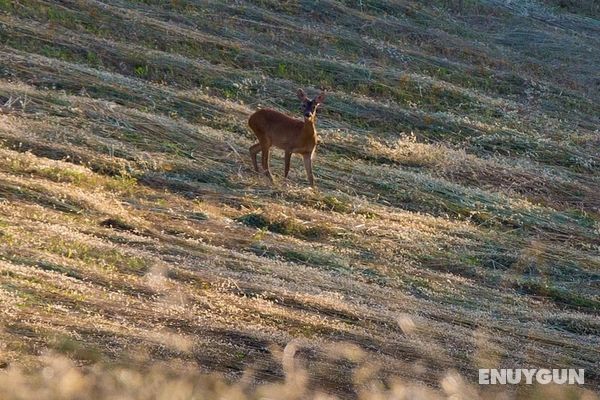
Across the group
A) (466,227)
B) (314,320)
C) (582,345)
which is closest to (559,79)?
(466,227)

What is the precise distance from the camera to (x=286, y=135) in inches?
723

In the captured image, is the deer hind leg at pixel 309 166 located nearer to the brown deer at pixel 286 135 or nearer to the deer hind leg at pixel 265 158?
the brown deer at pixel 286 135

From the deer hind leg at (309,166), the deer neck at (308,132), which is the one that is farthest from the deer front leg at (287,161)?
the deer neck at (308,132)

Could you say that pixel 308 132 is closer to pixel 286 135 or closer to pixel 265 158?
pixel 286 135

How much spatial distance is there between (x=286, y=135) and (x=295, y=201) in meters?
1.51

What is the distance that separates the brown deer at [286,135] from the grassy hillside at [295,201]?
1.49ft

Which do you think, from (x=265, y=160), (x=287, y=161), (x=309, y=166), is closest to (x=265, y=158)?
(x=265, y=160)

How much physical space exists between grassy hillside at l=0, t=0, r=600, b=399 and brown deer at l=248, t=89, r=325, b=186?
1.49 feet

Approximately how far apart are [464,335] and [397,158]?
30.7ft

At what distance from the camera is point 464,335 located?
12281 millimetres

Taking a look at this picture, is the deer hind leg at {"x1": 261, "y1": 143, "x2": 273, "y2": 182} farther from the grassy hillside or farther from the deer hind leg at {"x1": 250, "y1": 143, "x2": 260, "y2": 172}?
the grassy hillside

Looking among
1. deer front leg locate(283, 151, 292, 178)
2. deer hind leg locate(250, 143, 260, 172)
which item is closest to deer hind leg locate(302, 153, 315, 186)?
deer front leg locate(283, 151, 292, 178)

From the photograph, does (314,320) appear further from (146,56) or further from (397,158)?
(146,56)

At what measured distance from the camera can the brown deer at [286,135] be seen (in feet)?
59.9
